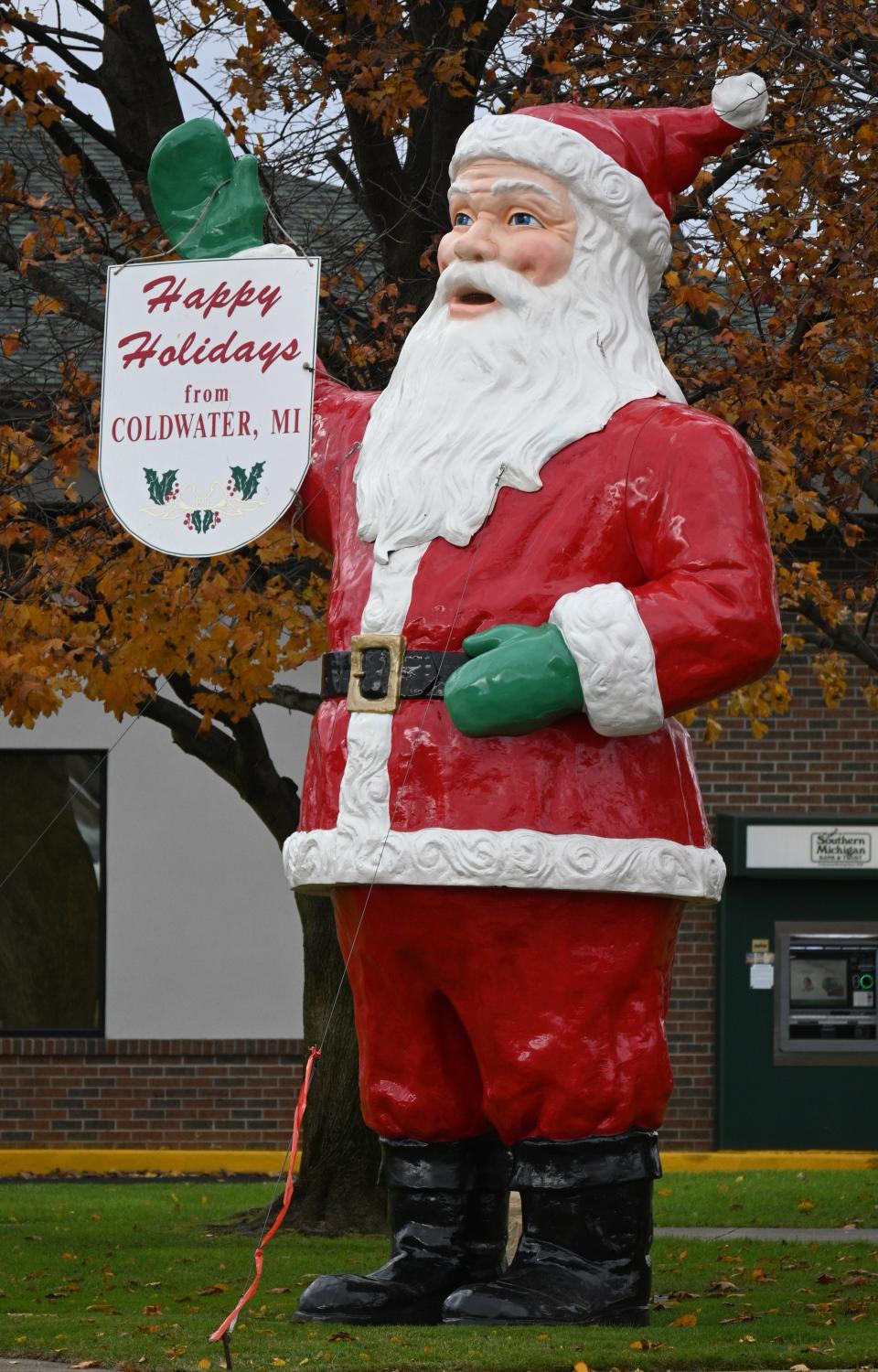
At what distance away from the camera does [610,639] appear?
15.1 ft

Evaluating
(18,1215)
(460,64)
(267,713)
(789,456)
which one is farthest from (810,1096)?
(460,64)

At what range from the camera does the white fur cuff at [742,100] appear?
5.12 m

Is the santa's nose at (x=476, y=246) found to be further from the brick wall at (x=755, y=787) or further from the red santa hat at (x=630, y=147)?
the brick wall at (x=755, y=787)

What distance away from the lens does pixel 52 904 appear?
12977 millimetres

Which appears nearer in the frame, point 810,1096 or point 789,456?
point 789,456

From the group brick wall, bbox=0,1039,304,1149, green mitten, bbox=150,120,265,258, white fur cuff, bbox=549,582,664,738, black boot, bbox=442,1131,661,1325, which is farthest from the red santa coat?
brick wall, bbox=0,1039,304,1149

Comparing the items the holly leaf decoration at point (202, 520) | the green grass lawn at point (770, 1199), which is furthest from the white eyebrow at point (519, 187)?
the green grass lawn at point (770, 1199)

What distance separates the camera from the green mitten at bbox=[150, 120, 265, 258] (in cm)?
563

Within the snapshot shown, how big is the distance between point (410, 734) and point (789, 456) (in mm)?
2794

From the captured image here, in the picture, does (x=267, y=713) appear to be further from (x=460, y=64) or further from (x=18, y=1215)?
(x=460, y=64)

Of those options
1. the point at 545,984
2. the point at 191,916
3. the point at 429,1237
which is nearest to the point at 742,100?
the point at 545,984

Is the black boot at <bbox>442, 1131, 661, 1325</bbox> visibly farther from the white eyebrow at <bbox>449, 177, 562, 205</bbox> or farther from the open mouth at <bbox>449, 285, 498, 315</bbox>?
the white eyebrow at <bbox>449, 177, 562, 205</bbox>

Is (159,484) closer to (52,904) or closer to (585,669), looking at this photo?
(585,669)

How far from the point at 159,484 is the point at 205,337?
387mm
